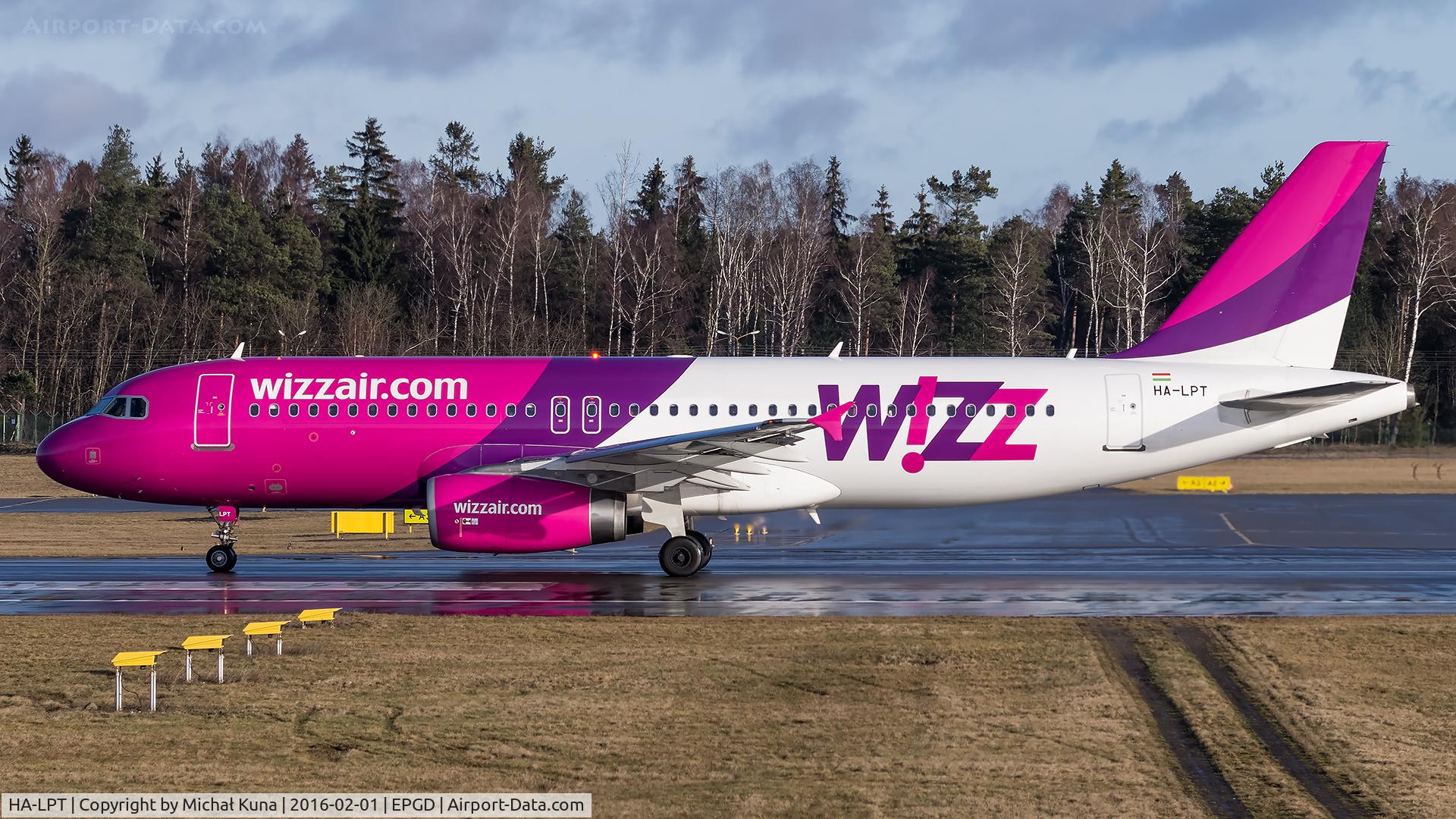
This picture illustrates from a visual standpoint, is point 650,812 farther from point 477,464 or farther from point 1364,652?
point 477,464

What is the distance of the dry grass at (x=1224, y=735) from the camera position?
1092 cm

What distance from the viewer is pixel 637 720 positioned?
1354 cm

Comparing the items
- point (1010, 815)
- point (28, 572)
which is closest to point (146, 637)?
point (28, 572)

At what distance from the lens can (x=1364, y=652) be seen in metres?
17.2

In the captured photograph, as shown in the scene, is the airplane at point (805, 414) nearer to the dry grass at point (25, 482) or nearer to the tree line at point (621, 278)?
the dry grass at point (25, 482)

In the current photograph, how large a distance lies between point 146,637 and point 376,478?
8.33 metres

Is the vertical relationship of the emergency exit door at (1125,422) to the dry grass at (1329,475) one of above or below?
above

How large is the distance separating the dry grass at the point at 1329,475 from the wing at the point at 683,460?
21593 mm

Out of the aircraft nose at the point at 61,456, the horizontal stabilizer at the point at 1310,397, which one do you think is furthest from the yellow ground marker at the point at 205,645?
the horizontal stabilizer at the point at 1310,397

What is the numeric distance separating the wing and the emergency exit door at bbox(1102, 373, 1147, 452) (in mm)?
5260

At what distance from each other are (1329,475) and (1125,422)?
2732 centimetres

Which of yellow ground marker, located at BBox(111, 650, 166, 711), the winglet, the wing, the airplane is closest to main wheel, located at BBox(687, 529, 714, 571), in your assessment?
the airplane

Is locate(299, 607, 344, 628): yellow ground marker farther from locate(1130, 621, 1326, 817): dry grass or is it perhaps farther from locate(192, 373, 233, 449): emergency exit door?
locate(1130, 621, 1326, 817): dry grass

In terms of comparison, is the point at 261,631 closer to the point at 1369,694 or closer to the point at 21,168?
the point at 1369,694
